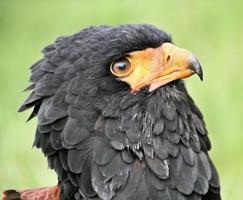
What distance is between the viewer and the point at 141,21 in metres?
12.3

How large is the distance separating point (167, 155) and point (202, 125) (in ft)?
1.06

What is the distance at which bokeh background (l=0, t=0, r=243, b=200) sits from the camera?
9.35 metres

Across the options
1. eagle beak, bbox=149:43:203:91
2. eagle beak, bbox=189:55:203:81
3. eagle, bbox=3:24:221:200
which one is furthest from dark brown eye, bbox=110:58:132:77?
eagle beak, bbox=189:55:203:81

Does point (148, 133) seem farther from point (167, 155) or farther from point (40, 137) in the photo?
point (40, 137)

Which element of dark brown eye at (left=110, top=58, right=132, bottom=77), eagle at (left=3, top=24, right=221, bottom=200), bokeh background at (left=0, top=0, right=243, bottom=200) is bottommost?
bokeh background at (left=0, top=0, right=243, bottom=200)

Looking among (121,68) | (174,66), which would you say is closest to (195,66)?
(174,66)

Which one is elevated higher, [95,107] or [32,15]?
[95,107]

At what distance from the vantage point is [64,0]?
1427 cm

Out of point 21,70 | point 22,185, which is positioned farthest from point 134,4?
point 22,185

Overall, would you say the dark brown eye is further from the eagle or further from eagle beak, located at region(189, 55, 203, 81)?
eagle beak, located at region(189, 55, 203, 81)

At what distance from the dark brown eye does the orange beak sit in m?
0.03

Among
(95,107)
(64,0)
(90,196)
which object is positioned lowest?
(64,0)

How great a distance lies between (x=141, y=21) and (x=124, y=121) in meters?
6.58

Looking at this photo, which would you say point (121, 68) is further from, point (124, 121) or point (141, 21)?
point (141, 21)
